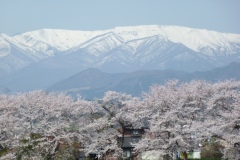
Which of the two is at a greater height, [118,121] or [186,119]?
[118,121]

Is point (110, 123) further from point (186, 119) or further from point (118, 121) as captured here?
point (186, 119)

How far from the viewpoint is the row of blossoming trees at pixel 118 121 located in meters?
35.4

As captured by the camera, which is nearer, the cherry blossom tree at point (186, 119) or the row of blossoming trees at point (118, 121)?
the row of blossoming trees at point (118, 121)

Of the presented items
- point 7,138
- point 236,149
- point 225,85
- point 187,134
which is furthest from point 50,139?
point 225,85

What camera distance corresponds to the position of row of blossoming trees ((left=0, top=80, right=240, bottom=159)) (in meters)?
35.4

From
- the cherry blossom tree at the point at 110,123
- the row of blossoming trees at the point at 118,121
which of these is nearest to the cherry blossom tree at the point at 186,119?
the row of blossoming trees at the point at 118,121

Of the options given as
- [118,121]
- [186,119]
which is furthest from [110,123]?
[186,119]

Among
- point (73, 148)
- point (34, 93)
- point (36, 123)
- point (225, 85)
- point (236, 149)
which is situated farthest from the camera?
point (34, 93)

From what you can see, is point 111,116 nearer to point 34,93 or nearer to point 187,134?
point 187,134

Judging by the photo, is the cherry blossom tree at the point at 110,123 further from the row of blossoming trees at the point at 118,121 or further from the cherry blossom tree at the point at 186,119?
the cherry blossom tree at the point at 186,119

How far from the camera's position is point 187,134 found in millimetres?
36875

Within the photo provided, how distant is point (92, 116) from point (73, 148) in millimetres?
4905

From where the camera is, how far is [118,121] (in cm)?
4028

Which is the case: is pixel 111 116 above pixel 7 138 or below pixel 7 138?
above
